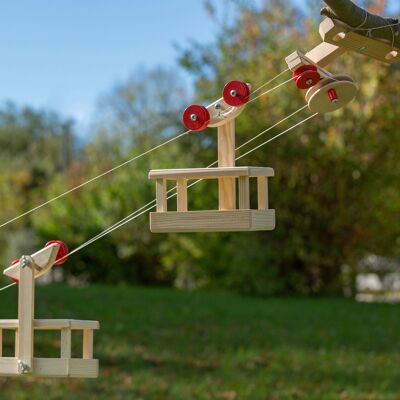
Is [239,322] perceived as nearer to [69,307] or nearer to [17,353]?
[69,307]

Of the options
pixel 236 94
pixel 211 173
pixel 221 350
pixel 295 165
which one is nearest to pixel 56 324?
pixel 211 173

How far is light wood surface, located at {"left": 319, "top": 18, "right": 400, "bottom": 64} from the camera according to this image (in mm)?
2674

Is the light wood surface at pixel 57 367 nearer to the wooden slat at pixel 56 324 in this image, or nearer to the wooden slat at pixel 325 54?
the wooden slat at pixel 56 324

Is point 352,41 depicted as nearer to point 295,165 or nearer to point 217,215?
point 217,215

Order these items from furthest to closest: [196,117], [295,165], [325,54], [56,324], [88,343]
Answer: [295,165], [325,54], [196,117], [88,343], [56,324]

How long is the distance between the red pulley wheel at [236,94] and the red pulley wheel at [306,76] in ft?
0.69

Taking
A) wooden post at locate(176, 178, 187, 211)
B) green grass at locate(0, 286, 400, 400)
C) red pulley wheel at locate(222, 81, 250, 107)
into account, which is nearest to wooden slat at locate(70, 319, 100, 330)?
wooden post at locate(176, 178, 187, 211)

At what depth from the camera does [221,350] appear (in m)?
9.11

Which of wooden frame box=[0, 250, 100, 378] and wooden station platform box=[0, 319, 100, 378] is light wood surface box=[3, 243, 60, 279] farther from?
wooden station platform box=[0, 319, 100, 378]

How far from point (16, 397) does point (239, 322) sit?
4549mm

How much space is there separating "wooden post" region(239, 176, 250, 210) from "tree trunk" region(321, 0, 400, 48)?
2.12 ft

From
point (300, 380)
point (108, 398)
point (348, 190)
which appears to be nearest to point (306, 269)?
point (348, 190)

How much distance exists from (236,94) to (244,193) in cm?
35

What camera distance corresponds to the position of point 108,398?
→ 7117 millimetres
